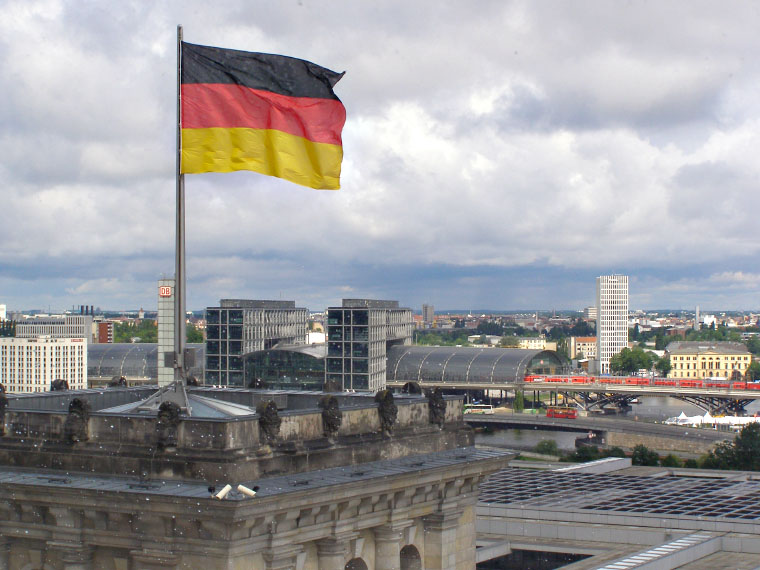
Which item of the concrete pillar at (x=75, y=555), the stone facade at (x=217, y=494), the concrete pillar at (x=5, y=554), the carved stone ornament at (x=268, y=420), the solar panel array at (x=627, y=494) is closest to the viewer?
the stone facade at (x=217, y=494)

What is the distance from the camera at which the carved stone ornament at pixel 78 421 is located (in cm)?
2206

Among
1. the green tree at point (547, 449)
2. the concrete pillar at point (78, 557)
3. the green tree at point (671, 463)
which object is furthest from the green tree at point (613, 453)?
the concrete pillar at point (78, 557)

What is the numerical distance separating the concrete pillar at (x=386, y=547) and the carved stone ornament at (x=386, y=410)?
88.4 inches

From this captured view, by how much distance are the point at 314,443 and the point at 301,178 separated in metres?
6.69

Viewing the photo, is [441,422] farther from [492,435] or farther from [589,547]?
[492,435]

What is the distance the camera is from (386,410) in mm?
24969

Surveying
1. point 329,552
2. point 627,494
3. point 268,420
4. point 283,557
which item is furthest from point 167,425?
point 627,494

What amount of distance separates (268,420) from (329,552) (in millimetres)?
3311

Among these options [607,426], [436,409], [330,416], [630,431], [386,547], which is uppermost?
[330,416]

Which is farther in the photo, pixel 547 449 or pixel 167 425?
pixel 547 449

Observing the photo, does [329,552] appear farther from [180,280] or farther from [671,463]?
[671,463]

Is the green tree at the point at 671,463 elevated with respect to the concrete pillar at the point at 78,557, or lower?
lower

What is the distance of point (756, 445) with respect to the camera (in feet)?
388

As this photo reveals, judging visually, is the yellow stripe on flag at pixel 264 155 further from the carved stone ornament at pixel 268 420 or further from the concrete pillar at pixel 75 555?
the concrete pillar at pixel 75 555
